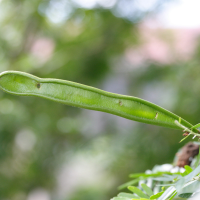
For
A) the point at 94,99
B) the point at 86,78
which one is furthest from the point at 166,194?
the point at 86,78

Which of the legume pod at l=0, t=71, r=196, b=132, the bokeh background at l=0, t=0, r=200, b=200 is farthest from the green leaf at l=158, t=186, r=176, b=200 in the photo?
the bokeh background at l=0, t=0, r=200, b=200

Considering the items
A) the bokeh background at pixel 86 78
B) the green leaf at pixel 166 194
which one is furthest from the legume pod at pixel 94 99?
the bokeh background at pixel 86 78

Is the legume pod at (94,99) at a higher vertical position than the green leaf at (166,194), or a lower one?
higher

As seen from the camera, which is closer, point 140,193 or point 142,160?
point 140,193

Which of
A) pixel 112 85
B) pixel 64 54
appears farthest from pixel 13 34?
pixel 112 85

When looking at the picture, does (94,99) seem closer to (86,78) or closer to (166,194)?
(166,194)

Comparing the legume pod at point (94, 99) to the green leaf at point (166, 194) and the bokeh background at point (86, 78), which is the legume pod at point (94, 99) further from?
the bokeh background at point (86, 78)

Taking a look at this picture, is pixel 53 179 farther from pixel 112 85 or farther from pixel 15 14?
pixel 15 14
